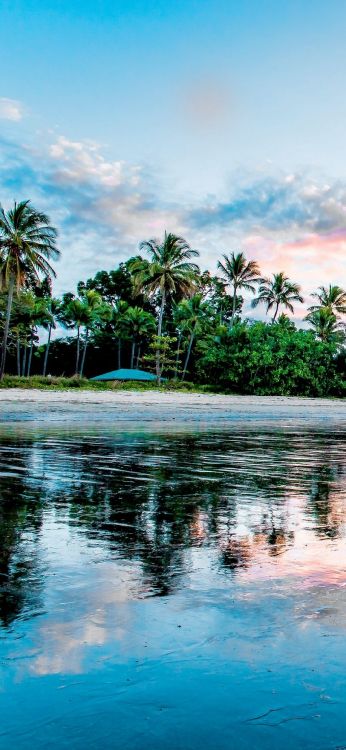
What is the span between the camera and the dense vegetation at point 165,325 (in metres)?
41.1

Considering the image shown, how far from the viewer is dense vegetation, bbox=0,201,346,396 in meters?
41.1

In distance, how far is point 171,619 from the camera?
10.2 ft

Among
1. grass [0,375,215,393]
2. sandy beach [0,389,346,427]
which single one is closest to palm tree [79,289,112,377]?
grass [0,375,215,393]

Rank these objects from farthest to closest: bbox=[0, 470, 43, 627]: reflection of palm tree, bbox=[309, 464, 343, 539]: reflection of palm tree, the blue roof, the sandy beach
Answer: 1. the blue roof
2. the sandy beach
3. bbox=[309, 464, 343, 539]: reflection of palm tree
4. bbox=[0, 470, 43, 627]: reflection of palm tree

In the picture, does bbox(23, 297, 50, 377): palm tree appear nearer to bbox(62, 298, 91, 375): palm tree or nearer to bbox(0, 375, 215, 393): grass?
bbox(62, 298, 91, 375): palm tree

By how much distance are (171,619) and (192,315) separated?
62.1 m

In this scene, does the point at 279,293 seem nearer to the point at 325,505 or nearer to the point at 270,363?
the point at 270,363

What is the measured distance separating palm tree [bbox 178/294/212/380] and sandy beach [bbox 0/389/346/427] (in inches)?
945

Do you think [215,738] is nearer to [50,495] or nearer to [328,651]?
[328,651]

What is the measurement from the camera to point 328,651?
279 cm

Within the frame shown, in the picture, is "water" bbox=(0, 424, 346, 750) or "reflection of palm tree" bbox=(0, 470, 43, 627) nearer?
"water" bbox=(0, 424, 346, 750)

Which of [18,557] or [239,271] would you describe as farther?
[239,271]

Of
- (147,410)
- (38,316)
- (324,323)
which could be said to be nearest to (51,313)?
(38,316)

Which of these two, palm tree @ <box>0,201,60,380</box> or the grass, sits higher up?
A: palm tree @ <box>0,201,60,380</box>
